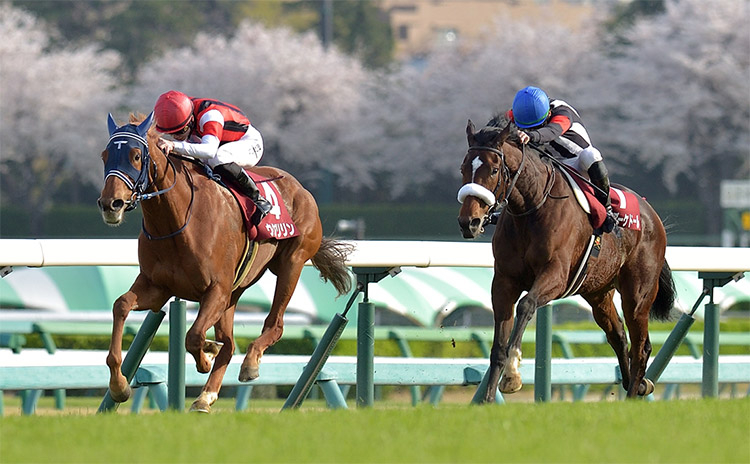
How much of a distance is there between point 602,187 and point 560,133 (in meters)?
0.38

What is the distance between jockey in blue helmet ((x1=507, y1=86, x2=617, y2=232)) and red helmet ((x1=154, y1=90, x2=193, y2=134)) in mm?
1469

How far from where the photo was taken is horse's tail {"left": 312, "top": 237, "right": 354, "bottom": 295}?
6.23 meters

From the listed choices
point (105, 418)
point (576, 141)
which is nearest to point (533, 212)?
point (576, 141)

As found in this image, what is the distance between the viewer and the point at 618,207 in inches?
252

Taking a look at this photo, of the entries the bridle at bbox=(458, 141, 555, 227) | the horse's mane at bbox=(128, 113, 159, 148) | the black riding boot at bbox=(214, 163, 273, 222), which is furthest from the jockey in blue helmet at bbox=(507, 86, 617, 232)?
the horse's mane at bbox=(128, 113, 159, 148)

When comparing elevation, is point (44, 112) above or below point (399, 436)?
below

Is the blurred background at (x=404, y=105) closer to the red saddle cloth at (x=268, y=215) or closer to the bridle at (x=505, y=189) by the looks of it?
the red saddle cloth at (x=268, y=215)

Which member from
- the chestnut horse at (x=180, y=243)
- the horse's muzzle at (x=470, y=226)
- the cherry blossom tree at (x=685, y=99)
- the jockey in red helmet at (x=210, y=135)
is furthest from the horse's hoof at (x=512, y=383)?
the cherry blossom tree at (x=685, y=99)

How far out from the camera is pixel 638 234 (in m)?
6.62

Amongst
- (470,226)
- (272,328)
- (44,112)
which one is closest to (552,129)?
(470,226)

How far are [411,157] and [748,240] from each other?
54.0 feet

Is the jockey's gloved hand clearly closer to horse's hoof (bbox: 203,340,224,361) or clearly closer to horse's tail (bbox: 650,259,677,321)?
Result: horse's tail (bbox: 650,259,677,321)

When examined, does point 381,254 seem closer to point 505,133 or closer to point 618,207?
point 505,133

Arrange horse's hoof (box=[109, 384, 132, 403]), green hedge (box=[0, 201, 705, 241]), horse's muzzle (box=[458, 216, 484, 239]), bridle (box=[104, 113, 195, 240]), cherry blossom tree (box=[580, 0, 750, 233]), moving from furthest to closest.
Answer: cherry blossom tree (box=[580, 0, 750, 233]) → green hedge (box=[0, 201, 705, 241]) → horse's muzzle (box=[458, 216, 484, 239]) → horse's hoof (box=[109, 384, 132, 403]) → bridle (box=[104, 113, 195, 240])
